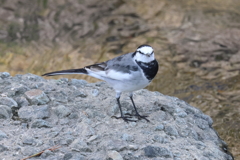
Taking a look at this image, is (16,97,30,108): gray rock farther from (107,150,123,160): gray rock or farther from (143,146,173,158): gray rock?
(143,146,173,158): gray rock

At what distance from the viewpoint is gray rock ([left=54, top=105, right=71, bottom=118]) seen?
185 inches

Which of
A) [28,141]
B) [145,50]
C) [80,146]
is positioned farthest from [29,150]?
[145,50]

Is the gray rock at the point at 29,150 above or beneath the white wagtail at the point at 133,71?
beneath

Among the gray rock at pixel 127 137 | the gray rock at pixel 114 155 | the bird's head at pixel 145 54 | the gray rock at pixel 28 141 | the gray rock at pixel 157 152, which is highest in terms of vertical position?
the bird's head at pixel 145 54

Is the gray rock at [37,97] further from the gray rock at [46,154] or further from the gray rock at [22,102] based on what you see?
the gray rock at [46,154]

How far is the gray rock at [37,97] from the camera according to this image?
190 inches

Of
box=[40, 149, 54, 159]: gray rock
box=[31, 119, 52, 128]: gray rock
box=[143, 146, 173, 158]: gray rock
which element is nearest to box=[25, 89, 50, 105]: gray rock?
box=[31, 119, 52, 128]: gray rock

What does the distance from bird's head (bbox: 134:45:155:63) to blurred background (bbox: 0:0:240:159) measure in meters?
2.49

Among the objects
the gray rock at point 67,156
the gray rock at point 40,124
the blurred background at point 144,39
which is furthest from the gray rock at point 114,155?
the blurred background at point 144,39

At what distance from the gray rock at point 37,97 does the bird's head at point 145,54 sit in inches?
53.3

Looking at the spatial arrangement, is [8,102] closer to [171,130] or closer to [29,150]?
[29,150]

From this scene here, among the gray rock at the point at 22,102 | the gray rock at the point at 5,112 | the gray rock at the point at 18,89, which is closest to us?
the gray rock at the point at 5,112

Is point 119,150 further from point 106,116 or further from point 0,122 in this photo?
point 0,122

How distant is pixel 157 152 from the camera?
13.5 ft
